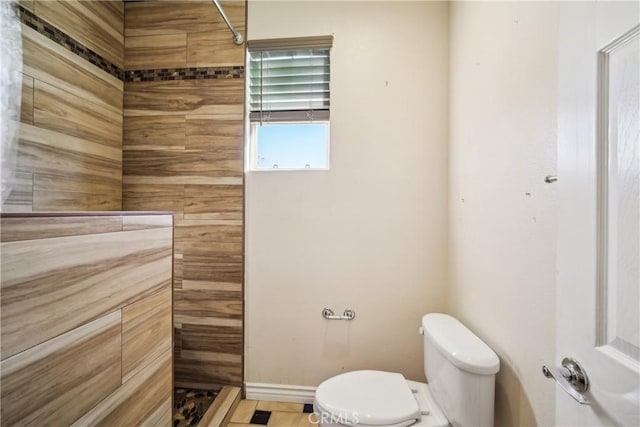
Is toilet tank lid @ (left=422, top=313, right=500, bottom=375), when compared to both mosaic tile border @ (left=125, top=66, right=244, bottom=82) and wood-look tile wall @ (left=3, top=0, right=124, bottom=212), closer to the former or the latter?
mosaic tile border @ (left=125, top=66, right=244, bottom=82)

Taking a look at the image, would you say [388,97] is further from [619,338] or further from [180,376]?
[180,376]

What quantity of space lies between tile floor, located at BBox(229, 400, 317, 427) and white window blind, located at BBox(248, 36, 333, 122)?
1657mm

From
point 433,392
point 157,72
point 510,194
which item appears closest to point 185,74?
point 157,72

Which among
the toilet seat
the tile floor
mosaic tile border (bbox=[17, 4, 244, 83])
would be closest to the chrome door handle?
the toilet seat

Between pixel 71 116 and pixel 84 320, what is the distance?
117 cm

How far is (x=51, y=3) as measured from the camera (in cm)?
118

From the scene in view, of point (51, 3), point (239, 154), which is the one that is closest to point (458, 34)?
point (239, 154)

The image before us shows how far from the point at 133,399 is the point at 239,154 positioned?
1.16 m

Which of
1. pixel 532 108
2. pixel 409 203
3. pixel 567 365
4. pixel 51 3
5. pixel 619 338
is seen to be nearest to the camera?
pixel 619 338

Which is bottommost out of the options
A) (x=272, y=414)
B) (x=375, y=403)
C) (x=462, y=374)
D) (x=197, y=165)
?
(x=272, y=414)

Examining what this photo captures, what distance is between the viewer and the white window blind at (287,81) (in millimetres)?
1523

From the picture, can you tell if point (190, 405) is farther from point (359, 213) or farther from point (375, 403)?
point (359, 213)

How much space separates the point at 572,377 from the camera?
19.4 inches

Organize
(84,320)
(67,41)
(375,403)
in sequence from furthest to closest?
(67,41)
(375,403)
(84,320)
